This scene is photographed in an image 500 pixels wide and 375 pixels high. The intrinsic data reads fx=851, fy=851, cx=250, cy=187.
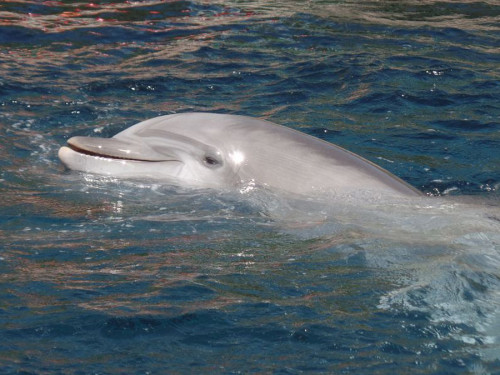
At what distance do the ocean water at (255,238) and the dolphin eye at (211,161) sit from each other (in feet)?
0.98

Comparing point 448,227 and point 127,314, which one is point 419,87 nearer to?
point 448,227

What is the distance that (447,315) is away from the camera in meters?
4.77

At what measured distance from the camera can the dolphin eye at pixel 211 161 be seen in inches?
268

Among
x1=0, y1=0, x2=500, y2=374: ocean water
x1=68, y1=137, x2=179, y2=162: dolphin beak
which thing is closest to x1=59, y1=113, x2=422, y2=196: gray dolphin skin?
x1=68, y1=137, x2=179, y2=162: dolphin beak

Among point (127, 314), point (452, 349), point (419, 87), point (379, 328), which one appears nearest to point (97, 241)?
point (127, 314)

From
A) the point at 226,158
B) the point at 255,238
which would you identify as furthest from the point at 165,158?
the point at 255,238

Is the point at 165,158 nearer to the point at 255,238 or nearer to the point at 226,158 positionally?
the point at 226,158

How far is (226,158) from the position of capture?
22.3 feet

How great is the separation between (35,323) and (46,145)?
442 centimetres

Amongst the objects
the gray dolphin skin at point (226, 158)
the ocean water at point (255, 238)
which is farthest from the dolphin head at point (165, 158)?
the ocean water at point (255, 238)

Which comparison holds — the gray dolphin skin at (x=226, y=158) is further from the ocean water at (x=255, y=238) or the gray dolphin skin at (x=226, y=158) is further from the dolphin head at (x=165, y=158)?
the ocean water at (x=255, y=238)

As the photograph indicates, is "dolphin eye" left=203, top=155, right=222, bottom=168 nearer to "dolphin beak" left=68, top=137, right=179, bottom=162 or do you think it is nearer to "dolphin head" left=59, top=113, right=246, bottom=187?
"dolphin head" left=59, top=113, right=246, bottom=187

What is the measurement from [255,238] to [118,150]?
1.57m

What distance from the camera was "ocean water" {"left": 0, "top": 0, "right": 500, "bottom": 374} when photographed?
4.39 m
